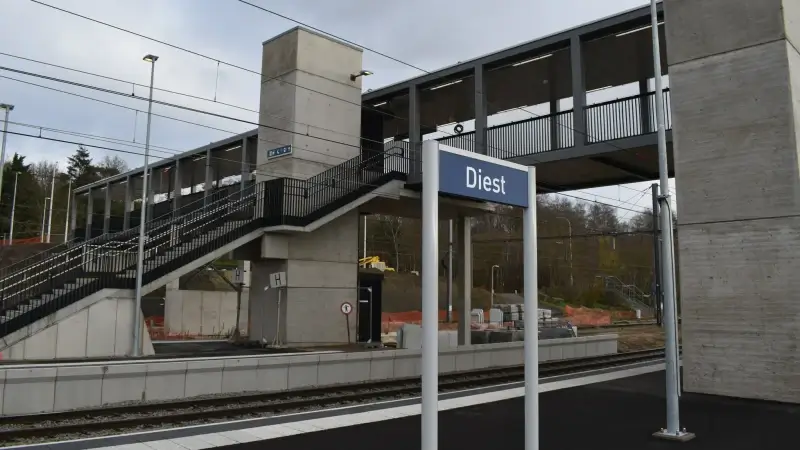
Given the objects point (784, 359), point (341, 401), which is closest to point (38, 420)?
point (341, 401)

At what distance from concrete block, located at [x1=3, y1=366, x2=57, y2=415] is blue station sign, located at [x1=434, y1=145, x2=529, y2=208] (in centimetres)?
892

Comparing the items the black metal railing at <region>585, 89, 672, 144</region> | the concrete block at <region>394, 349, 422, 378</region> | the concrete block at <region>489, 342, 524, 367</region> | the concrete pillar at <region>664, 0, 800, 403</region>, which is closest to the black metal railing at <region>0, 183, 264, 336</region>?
the concrete block at <region>394, 349, 422, 378</region>

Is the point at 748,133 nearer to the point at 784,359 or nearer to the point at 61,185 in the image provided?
the point at 784,359

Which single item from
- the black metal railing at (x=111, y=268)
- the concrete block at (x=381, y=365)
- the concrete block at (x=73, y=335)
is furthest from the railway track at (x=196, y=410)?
the black metal railing at (x=111, y=268)

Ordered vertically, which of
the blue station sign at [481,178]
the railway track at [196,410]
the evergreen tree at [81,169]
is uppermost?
the evergreen tree at [81,169]

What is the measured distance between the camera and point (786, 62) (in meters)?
12.5

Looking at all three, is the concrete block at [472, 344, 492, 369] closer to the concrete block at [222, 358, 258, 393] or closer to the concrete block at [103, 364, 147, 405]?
the concrete block at [222, 358, 258, 393]

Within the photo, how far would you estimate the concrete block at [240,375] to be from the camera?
13.7 meters

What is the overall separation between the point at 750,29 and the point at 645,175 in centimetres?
1186

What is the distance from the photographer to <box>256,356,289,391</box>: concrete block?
14270 millimetres

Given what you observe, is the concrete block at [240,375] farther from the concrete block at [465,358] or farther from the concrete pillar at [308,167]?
the concrete block at [465,358]

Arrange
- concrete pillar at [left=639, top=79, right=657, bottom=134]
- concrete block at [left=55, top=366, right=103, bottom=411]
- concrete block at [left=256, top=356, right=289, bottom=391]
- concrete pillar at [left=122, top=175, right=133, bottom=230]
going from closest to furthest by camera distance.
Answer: concrete block at [left=55, top=366, right=103, bottom=411] < concrete block at [left=256, top=356, right=289, bottom=391] < concrete pillar at [left=639, top=79, right=657, bottom=134] < concrete pillar at [left=122, top=175, right=133, bottom=230]

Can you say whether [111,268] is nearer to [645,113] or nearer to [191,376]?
[191,376]

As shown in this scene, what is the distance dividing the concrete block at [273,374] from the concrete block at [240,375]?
0.12 m
